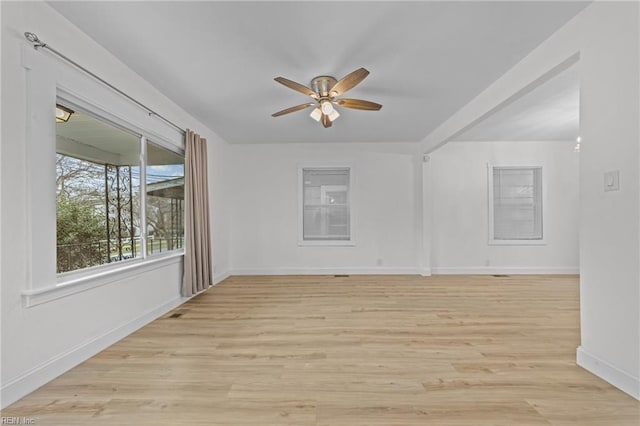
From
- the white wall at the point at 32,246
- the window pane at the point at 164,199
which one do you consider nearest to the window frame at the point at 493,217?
the window pane at the point at 164,199

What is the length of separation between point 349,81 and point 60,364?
9.98 ft

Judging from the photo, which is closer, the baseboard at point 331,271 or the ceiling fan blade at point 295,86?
the ceiling fan blade at point 295,86

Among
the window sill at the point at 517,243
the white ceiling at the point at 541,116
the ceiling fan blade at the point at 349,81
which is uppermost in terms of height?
the white ceiling at the point at 541,116

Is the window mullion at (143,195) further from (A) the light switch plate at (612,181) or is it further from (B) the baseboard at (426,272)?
(B) the baseboard at (426,272)

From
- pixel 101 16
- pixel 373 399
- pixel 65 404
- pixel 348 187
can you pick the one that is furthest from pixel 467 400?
pixel 348 187

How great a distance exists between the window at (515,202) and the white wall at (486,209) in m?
0.12

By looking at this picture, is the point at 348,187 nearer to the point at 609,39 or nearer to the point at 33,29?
the point at 609,39

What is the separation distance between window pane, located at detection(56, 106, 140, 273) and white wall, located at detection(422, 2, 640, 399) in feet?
12.3

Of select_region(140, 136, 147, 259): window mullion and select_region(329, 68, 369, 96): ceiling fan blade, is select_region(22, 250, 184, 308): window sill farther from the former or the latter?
select_region(329, 68, 369, 96): ceiling fan blade

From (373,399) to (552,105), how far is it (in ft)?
13.8

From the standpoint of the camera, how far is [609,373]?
1.96 metres

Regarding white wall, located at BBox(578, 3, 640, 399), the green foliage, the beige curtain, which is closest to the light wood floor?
white wall, located at BBox(578, 3, 640, 399)

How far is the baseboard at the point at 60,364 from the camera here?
1786 millimetres

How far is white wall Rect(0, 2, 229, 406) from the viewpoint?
5.87 feet
